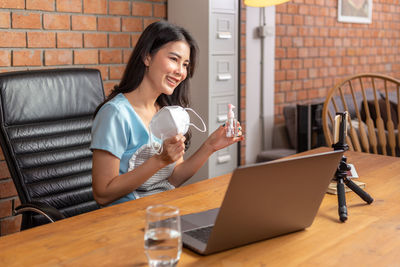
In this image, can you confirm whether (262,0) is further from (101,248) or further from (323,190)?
(101,248)

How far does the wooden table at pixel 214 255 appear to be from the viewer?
0.92 metres

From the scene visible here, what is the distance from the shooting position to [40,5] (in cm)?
224

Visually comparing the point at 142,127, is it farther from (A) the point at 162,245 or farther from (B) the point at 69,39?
(B) the point at 69,39

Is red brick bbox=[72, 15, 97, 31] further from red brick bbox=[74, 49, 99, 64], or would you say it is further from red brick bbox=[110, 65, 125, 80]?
red brick bbox=[110, 65, 125, 80]

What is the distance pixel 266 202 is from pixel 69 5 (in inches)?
70.1

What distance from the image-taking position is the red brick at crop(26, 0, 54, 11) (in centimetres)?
220

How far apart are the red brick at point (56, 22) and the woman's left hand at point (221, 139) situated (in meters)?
1.19

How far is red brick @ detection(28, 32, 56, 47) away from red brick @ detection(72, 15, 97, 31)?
5.0 inches

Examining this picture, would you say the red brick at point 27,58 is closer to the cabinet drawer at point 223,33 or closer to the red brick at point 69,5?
the red brick at point 69,5

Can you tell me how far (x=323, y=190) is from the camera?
1032mm

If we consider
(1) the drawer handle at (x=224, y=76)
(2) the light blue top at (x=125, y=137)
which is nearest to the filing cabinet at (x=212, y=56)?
(1) the drawer handle at (x=224, y=76)

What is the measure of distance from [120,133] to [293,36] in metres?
2.65

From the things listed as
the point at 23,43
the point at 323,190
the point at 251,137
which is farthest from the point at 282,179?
the point at 251,137

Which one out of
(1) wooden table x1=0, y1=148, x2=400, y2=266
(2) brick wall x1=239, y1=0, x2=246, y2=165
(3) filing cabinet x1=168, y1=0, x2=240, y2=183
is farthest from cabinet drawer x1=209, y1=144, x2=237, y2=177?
(1) wooden table x1=0, y1=148, x2=400, y2=266
